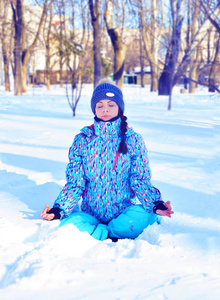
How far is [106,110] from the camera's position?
2256 mm

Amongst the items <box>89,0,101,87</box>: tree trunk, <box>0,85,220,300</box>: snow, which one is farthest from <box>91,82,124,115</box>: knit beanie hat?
<box>89,0,101,87</box>: tree trunk

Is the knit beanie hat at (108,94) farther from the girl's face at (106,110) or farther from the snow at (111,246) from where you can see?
the snow at (111,246)

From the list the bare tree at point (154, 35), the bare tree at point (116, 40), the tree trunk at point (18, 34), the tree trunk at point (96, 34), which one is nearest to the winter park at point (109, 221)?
Answer: the tree trunk at point (96, 34)

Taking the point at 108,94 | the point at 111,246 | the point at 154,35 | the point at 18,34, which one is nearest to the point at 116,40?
the point at 154,35

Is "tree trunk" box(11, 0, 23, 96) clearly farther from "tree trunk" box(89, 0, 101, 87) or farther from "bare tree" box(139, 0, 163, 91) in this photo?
"bare tree" box(139, 0, 163, 91)

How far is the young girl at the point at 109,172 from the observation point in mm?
2258

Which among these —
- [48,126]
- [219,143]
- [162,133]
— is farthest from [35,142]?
[219,143]

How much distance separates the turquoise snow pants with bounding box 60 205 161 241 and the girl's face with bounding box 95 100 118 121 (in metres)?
0.59

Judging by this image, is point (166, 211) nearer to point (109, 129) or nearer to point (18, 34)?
point (109, 129)

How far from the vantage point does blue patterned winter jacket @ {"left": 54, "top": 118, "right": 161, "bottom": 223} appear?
2.27 metres

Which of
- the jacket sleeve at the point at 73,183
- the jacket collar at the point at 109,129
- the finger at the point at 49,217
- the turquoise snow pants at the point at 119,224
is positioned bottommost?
the turquoise snow pants at the point at 119,224

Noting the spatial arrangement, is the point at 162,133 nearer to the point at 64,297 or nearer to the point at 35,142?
the point at 35,142

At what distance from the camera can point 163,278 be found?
152cm

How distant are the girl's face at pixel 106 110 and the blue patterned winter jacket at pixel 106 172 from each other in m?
0.04
